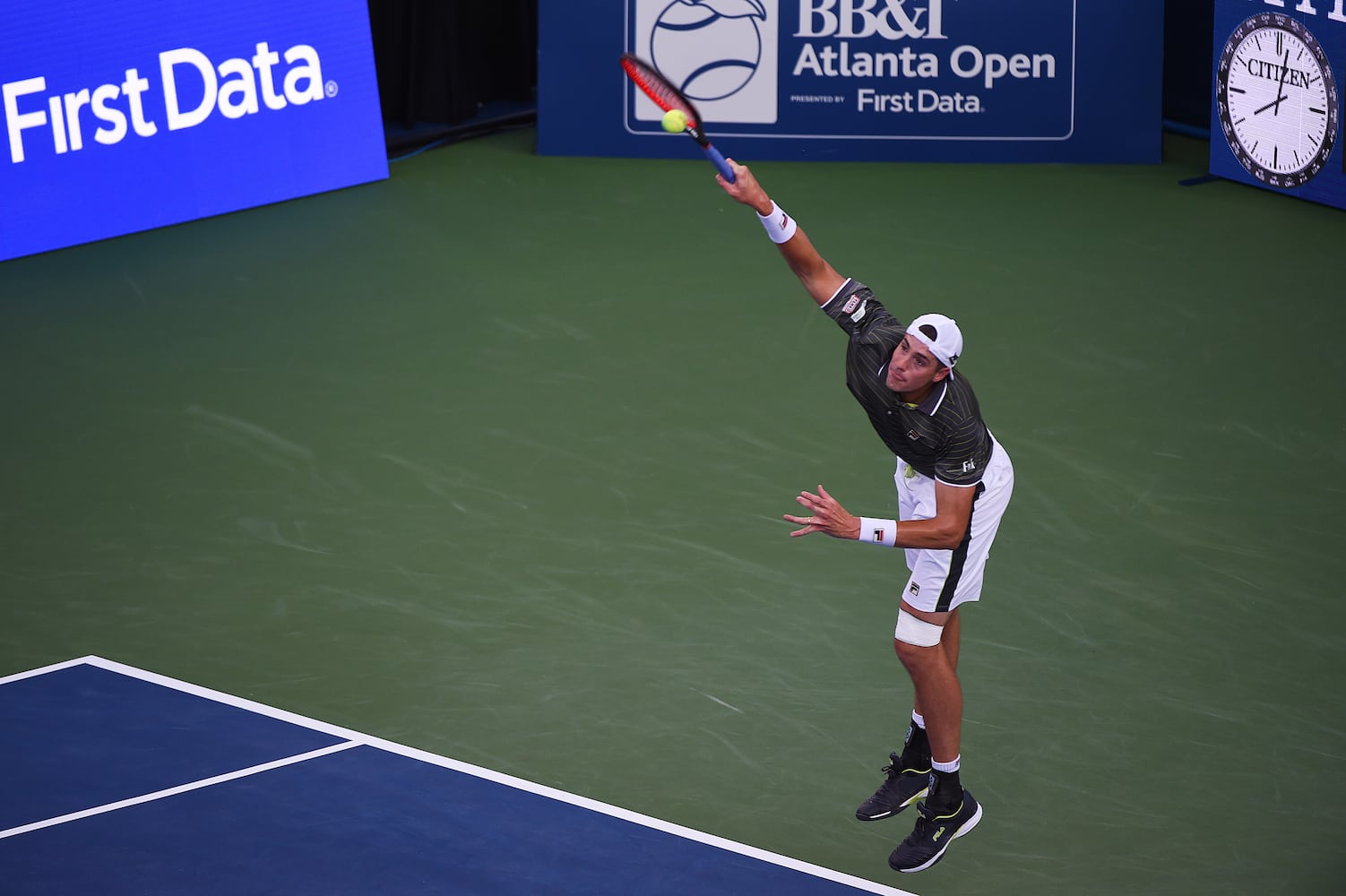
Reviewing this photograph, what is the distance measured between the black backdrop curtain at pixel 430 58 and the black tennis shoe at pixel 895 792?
10.5 meters

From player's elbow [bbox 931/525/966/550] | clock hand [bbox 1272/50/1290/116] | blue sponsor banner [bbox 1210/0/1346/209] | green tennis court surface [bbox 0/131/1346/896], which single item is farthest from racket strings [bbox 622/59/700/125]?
clock hand [bbox 1272/50/1290/116]

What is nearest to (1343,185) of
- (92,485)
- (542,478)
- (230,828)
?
(542,478)

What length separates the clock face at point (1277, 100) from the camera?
44.3ft

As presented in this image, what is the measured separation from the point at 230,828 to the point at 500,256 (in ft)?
22.7

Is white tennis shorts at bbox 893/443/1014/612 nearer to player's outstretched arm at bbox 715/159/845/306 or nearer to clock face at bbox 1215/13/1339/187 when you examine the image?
player's outstretched arm at bbox 715/159/845/306

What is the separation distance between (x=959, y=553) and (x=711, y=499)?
3110 millimetres

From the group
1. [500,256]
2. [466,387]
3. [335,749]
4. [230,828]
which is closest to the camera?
[230,828]

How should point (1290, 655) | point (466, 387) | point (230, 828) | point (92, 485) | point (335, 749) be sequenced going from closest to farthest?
1. point (230, 828)
2. point (335, 749)
3. point (1290, 655)
4. point (92, 485)
5. point (466, 387)

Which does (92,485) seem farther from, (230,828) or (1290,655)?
(1290,655)

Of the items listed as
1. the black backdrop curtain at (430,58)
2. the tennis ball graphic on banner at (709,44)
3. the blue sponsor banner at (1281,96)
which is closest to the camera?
the blue sponsor banner at (1281,96)

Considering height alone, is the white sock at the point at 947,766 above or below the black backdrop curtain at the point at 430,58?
below

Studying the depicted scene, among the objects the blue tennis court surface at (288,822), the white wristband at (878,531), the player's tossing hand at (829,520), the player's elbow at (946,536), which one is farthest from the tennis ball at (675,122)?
the blue tennis court surface at (288,822)

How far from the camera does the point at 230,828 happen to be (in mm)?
6848

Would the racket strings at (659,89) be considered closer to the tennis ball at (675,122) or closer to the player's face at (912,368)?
the tennis ball at (675,122)
